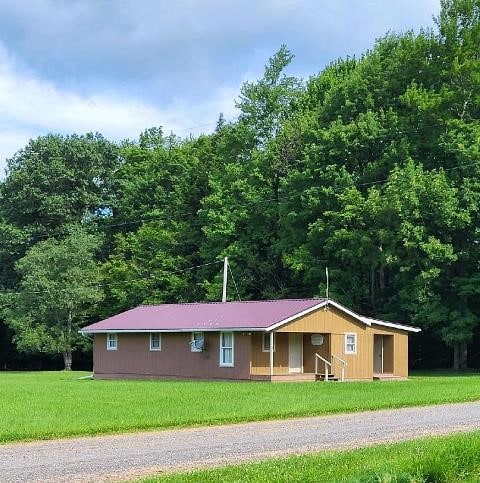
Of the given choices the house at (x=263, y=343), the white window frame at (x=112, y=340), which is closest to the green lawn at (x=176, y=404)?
the house at (x=263, y=343)

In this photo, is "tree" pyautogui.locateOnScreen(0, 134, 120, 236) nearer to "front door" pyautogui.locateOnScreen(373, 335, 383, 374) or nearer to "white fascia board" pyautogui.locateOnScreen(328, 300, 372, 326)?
"front door" pyautogui.locateOnScreen(373, 335, 383, 374)

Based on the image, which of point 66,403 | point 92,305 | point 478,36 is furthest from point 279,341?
point 92,305

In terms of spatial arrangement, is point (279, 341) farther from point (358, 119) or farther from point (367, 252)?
point (358, 119)

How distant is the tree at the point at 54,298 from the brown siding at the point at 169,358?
14.6 metres

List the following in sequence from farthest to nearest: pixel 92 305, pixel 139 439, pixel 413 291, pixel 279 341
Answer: pixel 92 305, pixel 413 291, pixel 279 341, pixel 139 439

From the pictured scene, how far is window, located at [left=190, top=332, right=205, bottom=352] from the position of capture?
35375mm

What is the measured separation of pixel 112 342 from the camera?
39.9 metres

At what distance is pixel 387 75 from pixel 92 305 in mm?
25070

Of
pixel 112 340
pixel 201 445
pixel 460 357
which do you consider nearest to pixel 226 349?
pixel 112 340

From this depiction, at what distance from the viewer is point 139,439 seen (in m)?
14.1

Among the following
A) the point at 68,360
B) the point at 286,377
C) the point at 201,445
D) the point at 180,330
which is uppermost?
the point at 180,330

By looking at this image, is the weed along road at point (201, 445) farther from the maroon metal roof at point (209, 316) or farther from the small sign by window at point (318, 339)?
the small sign by window at point (318, 339)

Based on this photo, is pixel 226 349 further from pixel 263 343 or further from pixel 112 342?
pixel 112 342

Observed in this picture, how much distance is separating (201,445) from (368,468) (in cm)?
429
